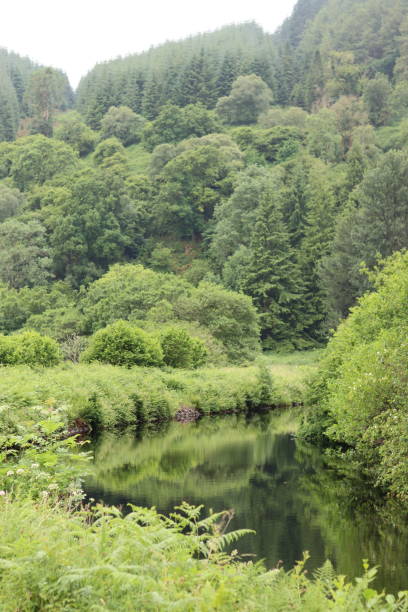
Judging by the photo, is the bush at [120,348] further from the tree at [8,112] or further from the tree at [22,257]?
the tree at [8,112]

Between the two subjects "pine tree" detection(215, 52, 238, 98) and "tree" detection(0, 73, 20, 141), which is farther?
"pine tree" detection(215, 52, 238, 98)

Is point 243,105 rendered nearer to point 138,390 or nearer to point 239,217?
point 239,217

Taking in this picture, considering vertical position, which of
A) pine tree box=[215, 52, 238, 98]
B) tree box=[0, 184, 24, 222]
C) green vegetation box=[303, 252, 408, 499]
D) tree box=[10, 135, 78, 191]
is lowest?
green vegetation box=[303, 252, 408, 499]

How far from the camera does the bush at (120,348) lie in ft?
120

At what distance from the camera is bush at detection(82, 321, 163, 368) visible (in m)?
36.7

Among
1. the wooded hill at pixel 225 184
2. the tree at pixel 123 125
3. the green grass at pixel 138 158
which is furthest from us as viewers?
the tree at pixel 123 125

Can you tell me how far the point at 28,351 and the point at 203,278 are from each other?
44.2m

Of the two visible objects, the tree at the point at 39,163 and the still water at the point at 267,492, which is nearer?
the still water at the point at 267,492

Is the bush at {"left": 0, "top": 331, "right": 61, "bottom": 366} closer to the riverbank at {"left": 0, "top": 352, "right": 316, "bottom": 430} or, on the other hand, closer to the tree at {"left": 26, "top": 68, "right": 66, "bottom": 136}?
the riverbank at {"left": 0, "top": 352, "right": 316, "bottom": 430}

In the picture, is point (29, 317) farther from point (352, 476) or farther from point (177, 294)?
point (352, 476)

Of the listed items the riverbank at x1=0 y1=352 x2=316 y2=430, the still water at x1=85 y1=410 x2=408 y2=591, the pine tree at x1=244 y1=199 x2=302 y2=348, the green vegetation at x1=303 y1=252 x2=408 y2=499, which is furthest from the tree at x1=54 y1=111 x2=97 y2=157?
the green vegetation at x1=303 y1=252 x2=408 y2=499

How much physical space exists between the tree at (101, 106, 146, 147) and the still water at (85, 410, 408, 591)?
3956 inches

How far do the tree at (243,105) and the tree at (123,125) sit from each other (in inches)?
587

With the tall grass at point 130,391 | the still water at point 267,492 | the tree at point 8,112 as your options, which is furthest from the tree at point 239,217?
the tree at point 8,112
